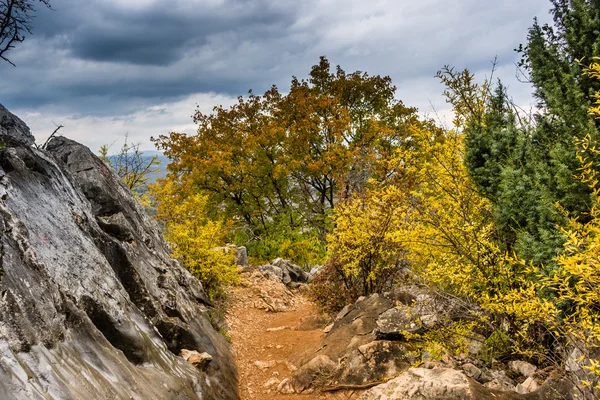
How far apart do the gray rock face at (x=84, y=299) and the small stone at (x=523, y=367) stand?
5078 millimetres

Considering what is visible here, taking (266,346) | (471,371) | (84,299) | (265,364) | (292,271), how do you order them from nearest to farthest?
(84,299) → (471,371) → (265,364) → (266,346) → (292,271)

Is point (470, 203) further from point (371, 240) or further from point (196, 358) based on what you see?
point (196, 358)

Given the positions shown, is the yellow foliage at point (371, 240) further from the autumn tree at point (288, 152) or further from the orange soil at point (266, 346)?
the autumn tree at point (288, 152)

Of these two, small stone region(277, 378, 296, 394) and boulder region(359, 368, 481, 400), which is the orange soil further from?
boulder region(359, 368, 481, 400)

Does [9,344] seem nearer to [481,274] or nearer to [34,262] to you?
[34,262]

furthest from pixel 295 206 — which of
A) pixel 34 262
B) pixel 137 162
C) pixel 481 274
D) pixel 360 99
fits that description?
pixel 34 262

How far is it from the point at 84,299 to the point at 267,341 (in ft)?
22.4

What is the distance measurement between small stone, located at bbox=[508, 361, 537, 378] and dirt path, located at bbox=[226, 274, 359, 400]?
2.73 m

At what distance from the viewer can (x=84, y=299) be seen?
501cm

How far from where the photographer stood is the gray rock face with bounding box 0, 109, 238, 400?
11.5 feet

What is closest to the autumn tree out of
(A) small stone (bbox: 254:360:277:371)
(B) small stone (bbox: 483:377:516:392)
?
(A) small stone (bbox: 254:360:277:371)

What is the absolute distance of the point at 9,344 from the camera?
321 centimetres

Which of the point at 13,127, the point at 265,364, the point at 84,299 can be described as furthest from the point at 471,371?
the point at 13,127

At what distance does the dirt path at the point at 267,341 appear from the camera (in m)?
7.96
